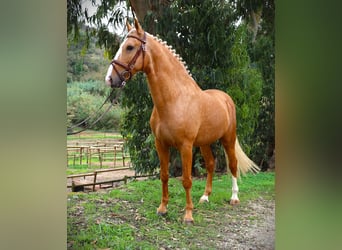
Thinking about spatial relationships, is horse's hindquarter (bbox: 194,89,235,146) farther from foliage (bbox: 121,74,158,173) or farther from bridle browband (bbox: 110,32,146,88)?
bridle browband (bbox: 110,32,146,88)

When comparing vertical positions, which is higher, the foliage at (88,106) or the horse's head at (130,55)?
the horse's head at (130,55)

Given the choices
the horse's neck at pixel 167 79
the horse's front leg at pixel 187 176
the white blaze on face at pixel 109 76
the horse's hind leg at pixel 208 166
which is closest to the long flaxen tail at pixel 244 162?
the horse's hind leg at pixel 208 166

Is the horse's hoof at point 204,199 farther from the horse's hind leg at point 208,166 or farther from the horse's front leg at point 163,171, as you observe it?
the horse's front leg at point 163,171

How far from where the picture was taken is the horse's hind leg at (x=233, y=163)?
2.12 meters

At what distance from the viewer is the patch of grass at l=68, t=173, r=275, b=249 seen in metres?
2.08

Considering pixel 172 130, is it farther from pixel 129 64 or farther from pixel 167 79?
pixel 129 64

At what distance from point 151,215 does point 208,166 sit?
0.33 metres

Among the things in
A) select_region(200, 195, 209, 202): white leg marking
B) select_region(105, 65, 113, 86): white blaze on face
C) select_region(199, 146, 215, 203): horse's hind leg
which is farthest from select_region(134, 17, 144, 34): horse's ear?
select_region(200, 195, 209, 202): white leg marking

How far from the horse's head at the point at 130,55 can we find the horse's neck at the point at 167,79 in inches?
2.0

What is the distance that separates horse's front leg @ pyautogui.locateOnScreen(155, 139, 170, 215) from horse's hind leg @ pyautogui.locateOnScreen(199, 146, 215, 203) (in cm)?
16

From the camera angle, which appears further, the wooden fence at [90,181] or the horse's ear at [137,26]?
the wooden fence at [90,181]
